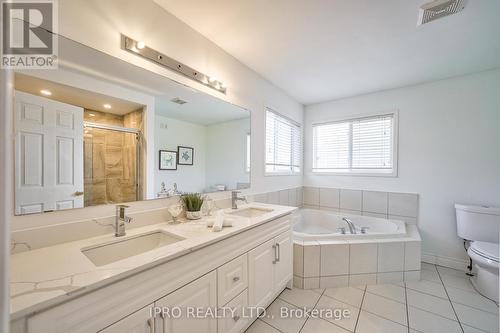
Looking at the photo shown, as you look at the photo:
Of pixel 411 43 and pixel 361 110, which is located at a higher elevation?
pixel 411 43

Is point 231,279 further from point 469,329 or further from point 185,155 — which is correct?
point 469,329

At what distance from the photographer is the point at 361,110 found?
9.79 ft

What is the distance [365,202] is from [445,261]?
105 centimetres

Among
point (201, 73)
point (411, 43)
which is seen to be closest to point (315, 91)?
point (411, 43)

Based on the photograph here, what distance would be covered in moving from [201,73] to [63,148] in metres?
1.09

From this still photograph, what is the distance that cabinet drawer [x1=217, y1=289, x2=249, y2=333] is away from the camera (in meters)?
1.17

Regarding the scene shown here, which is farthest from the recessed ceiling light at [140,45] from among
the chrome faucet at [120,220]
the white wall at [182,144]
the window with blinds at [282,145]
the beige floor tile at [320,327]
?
the beige floor tile at [320,327]

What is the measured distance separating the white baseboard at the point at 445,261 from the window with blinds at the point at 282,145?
1961 mm

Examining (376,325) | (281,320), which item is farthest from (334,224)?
(281,320)

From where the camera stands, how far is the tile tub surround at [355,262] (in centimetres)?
199

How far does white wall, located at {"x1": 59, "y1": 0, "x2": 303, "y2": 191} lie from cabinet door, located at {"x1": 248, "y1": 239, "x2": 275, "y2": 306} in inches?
34.3

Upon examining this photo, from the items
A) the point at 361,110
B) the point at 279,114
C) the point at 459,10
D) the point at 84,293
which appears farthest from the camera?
the point at 361,110

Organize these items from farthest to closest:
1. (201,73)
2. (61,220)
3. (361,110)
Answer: (361,110), (201,73), (61,220)

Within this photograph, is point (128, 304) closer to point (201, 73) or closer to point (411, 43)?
point (201, 73)
